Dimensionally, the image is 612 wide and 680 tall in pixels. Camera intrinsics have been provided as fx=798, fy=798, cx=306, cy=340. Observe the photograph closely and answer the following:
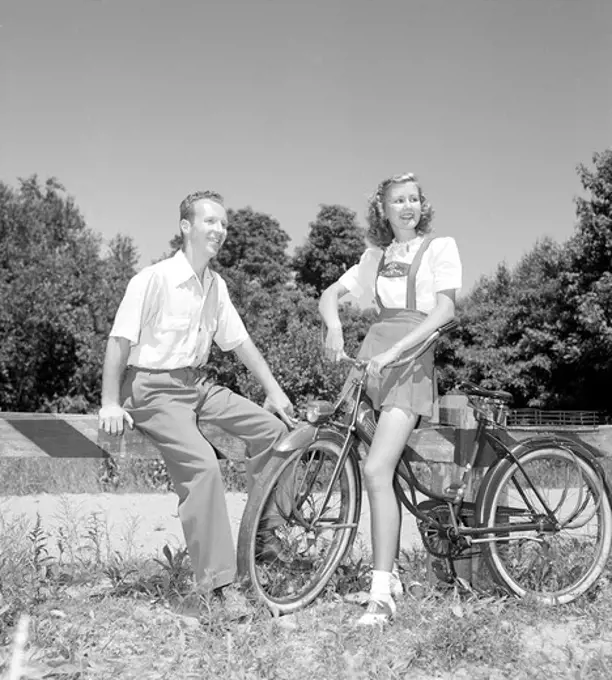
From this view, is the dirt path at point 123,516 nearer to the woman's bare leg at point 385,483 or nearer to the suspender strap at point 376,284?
the woman's bare leg at point 385,483

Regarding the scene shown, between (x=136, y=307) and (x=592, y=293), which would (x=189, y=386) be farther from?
(x=592, y=293)

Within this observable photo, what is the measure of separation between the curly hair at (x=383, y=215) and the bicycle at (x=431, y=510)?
1.74 feet

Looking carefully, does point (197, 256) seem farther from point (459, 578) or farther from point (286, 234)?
→ point (286, 234)

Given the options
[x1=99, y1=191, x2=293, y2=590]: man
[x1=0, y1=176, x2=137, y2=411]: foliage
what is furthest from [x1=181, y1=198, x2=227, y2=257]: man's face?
[x1=0, y1=176, x2=137, y2=411]: foliage

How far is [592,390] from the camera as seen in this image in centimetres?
2406

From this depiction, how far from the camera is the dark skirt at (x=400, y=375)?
3.52m

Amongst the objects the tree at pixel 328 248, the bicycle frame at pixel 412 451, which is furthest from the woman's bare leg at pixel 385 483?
the tree at pixel 328 248

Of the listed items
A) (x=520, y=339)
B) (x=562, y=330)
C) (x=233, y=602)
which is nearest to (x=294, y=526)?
(x=233, y=602)

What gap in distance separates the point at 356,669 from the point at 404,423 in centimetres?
109

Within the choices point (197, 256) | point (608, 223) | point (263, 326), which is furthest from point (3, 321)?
point (197, 256)

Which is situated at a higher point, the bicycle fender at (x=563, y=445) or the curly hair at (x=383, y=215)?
the curly hair at (x=383, y=215)

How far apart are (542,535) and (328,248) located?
37355mm

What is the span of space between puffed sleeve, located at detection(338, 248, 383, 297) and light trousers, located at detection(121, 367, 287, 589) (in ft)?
2.42

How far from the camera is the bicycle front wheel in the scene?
3693mm
